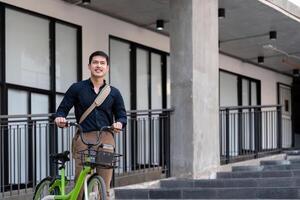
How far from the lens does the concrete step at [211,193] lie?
8.47 meters

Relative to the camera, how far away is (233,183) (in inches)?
378

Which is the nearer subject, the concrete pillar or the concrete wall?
the concrete pillar

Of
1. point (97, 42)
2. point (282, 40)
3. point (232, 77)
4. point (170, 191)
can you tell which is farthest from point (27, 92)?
point (232, 77)

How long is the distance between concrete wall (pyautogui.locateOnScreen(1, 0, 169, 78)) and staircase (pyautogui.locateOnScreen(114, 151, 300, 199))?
3403 millimetres

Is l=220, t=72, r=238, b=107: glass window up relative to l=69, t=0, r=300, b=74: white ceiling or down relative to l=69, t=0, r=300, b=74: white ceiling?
down

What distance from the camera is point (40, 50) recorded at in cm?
1106

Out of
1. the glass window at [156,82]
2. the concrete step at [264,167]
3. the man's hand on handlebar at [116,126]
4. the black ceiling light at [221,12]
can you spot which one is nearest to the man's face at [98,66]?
the man's hand on handlebar at [116,126]

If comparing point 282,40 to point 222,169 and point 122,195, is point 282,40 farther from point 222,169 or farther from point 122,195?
point 122,195

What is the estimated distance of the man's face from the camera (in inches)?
222

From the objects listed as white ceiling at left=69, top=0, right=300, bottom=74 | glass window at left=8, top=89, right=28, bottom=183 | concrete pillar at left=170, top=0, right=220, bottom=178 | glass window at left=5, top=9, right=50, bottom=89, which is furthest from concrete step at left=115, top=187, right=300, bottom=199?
white ceiling at left=69, top=0, right=300, bottom=74

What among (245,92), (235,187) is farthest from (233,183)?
(245,92)

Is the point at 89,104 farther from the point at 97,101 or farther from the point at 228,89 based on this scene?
the point at 228,89

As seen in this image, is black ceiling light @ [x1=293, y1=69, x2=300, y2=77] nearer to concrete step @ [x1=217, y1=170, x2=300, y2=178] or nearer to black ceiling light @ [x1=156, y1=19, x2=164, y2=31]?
black ceiling light @ [x1=156, y1=19, x2=164, y2=31]

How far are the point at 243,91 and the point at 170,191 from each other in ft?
32.1
